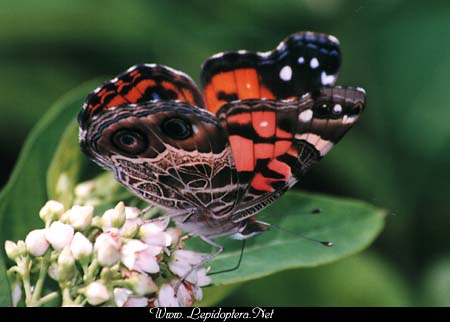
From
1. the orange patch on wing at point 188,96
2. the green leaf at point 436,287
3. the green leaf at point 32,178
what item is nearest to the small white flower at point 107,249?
the green leaf at point 32,178

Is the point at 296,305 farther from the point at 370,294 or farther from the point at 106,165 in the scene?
the point at 106,165

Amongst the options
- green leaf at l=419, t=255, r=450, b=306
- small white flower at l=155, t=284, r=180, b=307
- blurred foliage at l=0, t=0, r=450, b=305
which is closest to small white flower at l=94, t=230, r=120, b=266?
small white flower at l=155, t=284, r=180, b=307

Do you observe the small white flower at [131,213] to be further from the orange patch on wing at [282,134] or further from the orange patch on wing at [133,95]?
the orange patch on wing at [282,134]

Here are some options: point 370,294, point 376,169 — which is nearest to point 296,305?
point 370,294

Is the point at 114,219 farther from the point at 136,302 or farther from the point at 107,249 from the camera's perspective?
the point at 136,302

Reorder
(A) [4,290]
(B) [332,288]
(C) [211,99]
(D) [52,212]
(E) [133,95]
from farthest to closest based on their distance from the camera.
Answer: (B) [332,288] < (C) [211,99] < (E) [133,95] < (D) [52,212] < (A) [4,290]

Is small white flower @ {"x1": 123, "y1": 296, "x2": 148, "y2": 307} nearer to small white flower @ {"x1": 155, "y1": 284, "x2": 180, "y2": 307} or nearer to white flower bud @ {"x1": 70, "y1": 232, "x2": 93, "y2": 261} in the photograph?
small white flower @ {"x1": 155, "y1": 284, "x2": 180, "y2": 307}

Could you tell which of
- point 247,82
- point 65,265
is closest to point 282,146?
point 247,82

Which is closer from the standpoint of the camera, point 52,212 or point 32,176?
point 52,212

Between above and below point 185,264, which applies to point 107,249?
above
